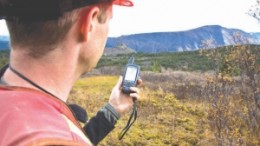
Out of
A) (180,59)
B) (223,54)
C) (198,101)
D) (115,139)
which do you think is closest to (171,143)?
(115,139)

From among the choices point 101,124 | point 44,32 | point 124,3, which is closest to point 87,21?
point 44,32

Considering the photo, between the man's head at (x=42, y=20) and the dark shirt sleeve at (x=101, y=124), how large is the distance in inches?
37.8

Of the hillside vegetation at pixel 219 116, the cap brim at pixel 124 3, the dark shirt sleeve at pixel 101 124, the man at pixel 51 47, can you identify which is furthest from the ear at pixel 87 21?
the hillside vegetation at pixel 219 116

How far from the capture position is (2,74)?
1057 millimetres

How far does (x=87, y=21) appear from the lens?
39.6 inches

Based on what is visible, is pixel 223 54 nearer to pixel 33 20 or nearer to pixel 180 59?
pixel 33 20

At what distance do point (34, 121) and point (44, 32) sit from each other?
273 millimetres

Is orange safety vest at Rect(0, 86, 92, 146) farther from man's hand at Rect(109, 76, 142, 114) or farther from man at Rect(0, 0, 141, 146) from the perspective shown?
man's hand at Rect(109, 76, 142, 114)

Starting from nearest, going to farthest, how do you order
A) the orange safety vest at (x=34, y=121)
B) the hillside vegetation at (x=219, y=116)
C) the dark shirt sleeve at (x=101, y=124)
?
the orange safety vest at (x=34, y=121) < the dark shirt sleeve at (x=101, y=124) < the hillside vegetation at (x=219, y=116)

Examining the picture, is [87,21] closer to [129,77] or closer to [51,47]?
[51,47]

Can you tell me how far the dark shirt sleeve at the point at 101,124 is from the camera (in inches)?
75.7

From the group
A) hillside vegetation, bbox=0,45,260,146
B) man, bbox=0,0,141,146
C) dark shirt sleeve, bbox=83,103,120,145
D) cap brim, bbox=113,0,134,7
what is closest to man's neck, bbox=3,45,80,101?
man, bbox=0,0,141,146

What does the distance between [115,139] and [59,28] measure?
33.8 ft

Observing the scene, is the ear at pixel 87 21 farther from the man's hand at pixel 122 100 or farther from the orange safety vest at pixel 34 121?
the man's hand at pixel 122 100
